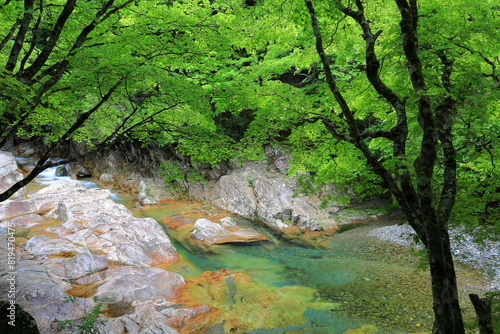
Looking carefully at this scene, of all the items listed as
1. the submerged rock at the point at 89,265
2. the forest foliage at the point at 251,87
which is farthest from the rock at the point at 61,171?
the forest foliage at the point at 251,87

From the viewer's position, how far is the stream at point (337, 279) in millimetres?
7312

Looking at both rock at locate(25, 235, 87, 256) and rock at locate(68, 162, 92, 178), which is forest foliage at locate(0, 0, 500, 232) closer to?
rock at locate(25, 235, 87, 256)

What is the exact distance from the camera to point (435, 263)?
3.40 m

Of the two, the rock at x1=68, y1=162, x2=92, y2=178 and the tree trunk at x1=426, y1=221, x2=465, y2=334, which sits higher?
the tree trunk at x1=426, y1=221, x2=465, y2=334

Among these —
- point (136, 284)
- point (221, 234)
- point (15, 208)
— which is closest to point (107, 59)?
point (136, 284)

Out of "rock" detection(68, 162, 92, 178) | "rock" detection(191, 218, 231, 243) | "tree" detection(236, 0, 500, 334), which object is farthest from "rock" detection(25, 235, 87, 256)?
"rock" detection(68, 162, 92, 178)

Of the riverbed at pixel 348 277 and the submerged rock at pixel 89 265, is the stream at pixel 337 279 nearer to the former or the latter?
the riverbed at pixel 348 277

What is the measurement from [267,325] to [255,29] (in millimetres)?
7202

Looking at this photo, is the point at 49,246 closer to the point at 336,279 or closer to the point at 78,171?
the point at 336,279

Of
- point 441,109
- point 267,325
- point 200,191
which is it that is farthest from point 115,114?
point 200,191

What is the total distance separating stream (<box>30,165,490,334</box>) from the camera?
24.0 ft

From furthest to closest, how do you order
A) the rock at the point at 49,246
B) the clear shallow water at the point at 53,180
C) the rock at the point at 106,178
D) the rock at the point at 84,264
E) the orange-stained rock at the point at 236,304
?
the rock at the point at 106,178, the clear shallow water at the point at 53,180, the rock at the point at 49,246, the rock at the point at 84,264, the orange-stained rock at the point at 236,304

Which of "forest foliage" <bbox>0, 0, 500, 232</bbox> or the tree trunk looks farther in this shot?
"forest foliage" <bbox>0, 0, 500, 232</bbox>

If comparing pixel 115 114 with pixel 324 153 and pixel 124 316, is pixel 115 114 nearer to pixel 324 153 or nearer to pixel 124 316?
pixel 124 316
